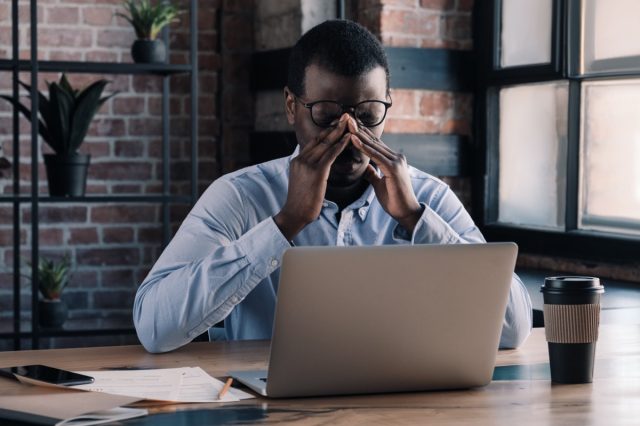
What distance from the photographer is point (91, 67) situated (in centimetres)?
362

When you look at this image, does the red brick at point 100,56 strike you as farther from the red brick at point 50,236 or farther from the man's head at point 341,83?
the man's head at point 341,83

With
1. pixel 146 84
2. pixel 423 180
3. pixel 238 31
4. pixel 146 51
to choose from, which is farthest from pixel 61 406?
pixel 238 31

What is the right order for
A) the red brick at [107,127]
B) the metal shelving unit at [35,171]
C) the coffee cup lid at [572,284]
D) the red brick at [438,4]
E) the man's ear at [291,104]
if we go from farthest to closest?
the red brick at [107,127]
the red brick at [438,4]
the metal shelving unit at [35,171]
the man's ear at [291,104]
the coffee cup lid at [572,284]

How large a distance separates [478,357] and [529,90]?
2.05 metres

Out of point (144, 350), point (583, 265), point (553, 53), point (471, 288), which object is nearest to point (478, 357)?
point (471, 288)

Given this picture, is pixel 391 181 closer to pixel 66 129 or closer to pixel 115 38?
pixel 66 129

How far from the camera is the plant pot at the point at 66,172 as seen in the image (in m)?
3.58

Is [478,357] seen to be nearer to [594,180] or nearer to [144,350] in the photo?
[144,350]

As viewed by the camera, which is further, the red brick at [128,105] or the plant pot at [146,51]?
the red brick at [128,105]

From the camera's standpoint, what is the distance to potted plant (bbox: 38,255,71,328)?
3646mm

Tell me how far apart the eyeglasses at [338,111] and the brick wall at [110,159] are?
2.03 meters

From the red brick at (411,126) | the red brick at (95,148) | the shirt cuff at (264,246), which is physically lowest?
the shirt cuff at (264,246)

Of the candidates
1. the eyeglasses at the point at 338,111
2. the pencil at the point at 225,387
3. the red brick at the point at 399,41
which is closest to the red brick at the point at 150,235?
the red brick at the point at 399,41

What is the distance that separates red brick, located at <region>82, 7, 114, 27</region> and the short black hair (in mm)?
1951
